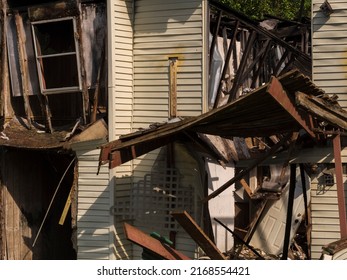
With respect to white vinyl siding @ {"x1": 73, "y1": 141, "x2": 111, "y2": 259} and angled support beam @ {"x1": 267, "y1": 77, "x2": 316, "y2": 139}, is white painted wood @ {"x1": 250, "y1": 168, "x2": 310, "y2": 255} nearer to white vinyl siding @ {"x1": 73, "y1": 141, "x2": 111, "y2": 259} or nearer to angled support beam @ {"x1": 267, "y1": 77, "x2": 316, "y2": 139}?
white vinyl siding @ {"x1": 73, "y1": 141, "x2": 111, "y2": 259}

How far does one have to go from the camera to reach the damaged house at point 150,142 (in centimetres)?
1430

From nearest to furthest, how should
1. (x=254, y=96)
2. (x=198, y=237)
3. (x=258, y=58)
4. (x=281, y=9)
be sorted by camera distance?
1. (x=254, y=96)
2. (x=198, y=237)
3. (x=258, y=58)
4. (x=281, y=9)

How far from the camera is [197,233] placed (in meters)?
11.2

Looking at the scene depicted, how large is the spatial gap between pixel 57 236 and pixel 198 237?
24.8 ft

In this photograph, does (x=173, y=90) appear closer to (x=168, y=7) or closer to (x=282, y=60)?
(x=168, y=7)

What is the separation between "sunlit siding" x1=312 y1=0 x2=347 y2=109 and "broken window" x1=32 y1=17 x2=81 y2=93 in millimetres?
4507

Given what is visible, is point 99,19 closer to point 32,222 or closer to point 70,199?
point 70,199

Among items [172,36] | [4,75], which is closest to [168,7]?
[172,36]

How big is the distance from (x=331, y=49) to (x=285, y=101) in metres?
4.13

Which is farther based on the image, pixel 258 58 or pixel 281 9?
pixel 281 9

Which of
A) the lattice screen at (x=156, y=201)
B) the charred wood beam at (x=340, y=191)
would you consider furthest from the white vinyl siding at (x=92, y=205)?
the charred wood beam at (x=340, y=191)

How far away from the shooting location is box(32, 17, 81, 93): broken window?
1572 cm
